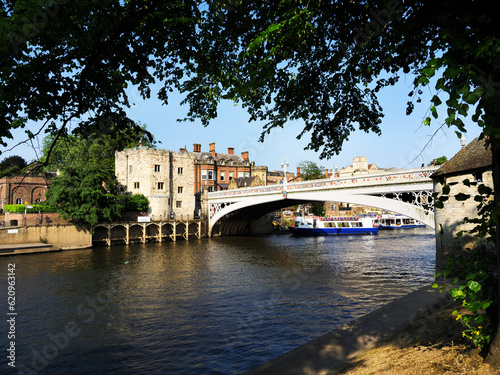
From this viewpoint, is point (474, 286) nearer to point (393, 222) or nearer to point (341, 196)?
point (341, 196)

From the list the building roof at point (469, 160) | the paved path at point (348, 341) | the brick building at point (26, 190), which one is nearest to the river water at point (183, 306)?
the paved path at point (348, 341)

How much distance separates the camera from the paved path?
6.73m

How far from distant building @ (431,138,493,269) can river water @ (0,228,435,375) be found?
2.82 meters

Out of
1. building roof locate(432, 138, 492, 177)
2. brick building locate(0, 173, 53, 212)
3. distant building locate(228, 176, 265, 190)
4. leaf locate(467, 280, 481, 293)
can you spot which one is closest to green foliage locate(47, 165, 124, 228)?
brick building locate(0, 173, 53, 212)

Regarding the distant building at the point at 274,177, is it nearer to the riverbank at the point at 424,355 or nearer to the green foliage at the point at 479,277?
the riverbank at the point at 424,355

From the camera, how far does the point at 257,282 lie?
2036 centimetres

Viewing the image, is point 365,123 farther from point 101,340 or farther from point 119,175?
point 119,175

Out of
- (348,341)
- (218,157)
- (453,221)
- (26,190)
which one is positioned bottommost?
(348,341)

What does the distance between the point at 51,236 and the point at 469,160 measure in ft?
119

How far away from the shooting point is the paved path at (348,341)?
6734 millimetres

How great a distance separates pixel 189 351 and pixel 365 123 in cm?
821

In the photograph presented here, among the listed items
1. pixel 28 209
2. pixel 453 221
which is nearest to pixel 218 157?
pixel 28 209

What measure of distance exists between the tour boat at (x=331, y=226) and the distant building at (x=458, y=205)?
39.3 m

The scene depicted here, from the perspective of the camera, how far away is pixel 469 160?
51.8ft
